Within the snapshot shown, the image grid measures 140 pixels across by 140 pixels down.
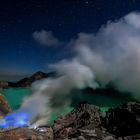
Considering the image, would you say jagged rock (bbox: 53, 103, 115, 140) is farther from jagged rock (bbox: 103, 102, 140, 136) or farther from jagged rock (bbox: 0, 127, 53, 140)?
jagged rock (bbox: 0, 127, 53, 140)

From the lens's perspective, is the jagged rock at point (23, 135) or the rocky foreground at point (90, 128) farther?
the rocky foreground at point (90, 128)

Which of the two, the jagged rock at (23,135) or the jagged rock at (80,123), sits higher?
the jagged rock at (80,123)

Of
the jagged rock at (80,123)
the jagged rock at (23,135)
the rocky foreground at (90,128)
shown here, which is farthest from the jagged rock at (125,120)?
the jagged rock at (23,135)

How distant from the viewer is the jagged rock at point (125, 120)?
4862cm

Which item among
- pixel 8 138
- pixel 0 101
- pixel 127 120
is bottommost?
pixel 8 138

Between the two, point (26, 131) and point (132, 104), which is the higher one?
point (132, 104)

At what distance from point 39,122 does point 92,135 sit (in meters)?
40.7

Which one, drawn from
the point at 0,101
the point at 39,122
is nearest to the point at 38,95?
the point at 0,101

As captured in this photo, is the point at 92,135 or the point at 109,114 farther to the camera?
the point at 109,114

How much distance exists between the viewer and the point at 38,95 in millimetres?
114500

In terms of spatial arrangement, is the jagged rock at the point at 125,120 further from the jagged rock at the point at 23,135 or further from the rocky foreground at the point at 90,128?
the jagged rock at the point at 23,135

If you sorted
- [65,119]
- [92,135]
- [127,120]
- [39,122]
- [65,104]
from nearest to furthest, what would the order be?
[92,135] → [127,120] → [65,119] → [39,122] → [65,104]

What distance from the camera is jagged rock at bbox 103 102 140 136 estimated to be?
48.6 meters

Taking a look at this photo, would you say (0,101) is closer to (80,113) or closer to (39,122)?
(39,122)
